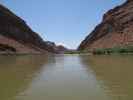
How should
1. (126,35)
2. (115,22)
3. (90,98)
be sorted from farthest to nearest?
(115,22), (126,35), (90,98)

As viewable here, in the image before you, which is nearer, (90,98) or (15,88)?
(90,98)

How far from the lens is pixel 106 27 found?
131 m

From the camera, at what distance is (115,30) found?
12162 centimetres

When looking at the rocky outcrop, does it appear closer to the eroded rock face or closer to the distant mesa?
the distant mesa

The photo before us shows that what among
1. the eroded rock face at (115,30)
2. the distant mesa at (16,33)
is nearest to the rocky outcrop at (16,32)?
the distant mesa at (16,33)

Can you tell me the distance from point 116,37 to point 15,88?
10421cm

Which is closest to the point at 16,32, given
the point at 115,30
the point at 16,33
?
the point at 16,33

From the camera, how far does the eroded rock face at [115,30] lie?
4206 inches

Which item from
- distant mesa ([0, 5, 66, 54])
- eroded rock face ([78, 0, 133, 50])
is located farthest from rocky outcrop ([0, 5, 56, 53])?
eroded rock face ([78, 0, 133, 50])

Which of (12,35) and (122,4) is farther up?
(122,4)

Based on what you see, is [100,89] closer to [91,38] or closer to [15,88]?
[15,88]

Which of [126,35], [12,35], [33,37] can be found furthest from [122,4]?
[12,35]

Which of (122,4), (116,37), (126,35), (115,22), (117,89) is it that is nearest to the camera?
(117,89)

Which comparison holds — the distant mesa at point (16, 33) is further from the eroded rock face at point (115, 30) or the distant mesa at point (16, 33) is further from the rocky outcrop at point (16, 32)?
the eroded rock face at point (115, 30)
